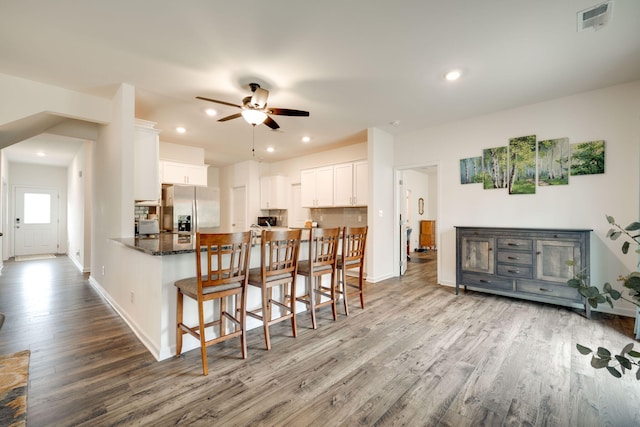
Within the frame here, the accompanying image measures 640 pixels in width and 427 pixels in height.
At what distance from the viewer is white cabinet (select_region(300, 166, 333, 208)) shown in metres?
5.73

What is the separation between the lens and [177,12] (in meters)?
2.09

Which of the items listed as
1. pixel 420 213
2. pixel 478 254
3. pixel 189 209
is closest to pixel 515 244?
pixel 478 254

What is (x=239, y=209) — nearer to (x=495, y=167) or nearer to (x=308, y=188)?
(x=308, y=188)

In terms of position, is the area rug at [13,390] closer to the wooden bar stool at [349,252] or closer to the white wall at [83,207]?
the wooden bar stool at [349,252]

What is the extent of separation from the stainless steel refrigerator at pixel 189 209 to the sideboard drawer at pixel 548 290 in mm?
5249

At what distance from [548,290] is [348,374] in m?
2.86

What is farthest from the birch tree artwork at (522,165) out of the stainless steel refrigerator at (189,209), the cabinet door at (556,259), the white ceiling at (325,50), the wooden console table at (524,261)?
the stainless steel refrigerator at (189,209)

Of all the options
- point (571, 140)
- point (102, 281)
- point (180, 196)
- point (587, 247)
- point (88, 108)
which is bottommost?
point (102, 281)

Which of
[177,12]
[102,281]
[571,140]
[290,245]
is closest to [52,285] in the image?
[102,281]

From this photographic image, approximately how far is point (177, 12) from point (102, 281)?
3.63 meters

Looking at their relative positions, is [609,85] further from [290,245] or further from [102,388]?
[102,388]

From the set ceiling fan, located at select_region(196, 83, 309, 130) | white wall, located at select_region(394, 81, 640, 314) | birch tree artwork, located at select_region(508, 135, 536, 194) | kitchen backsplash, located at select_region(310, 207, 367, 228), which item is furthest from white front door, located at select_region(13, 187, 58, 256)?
birch tree artwork, located at select_region(508, 135, 536, 194)

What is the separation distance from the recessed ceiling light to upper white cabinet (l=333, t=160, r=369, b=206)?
7.17 ft

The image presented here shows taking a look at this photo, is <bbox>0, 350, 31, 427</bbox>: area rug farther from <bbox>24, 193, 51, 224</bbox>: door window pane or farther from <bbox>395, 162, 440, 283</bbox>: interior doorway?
<bbox>24, 193, 51, 224</bbox>: door window pane
